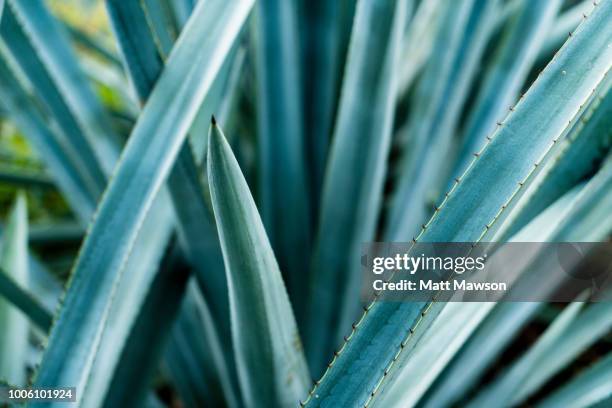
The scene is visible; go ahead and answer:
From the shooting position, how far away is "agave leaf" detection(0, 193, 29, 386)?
565 mm

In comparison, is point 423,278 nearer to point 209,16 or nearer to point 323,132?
point 209,16

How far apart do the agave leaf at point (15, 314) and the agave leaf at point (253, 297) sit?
258 mm

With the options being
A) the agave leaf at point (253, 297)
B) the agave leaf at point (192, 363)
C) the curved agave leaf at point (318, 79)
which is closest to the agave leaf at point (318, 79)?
the curved agave leaf at point (318, 79)

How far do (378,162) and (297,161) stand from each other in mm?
149

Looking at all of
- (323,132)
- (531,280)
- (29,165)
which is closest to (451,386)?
(531,280)

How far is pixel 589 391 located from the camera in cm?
47

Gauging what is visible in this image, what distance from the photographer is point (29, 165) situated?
42.2 inches

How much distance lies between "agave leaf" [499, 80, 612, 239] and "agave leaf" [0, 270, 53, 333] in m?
0.43

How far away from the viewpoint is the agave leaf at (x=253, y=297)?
0.34 meters

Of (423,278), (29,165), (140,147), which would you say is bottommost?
(423,278)

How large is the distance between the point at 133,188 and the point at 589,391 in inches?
15.9

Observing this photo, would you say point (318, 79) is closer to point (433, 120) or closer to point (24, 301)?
point (433, 120)

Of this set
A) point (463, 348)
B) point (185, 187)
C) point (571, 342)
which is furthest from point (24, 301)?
point (571, 342)

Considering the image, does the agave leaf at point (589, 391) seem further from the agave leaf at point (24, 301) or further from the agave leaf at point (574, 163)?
the agave leaf at point (24, 301)
